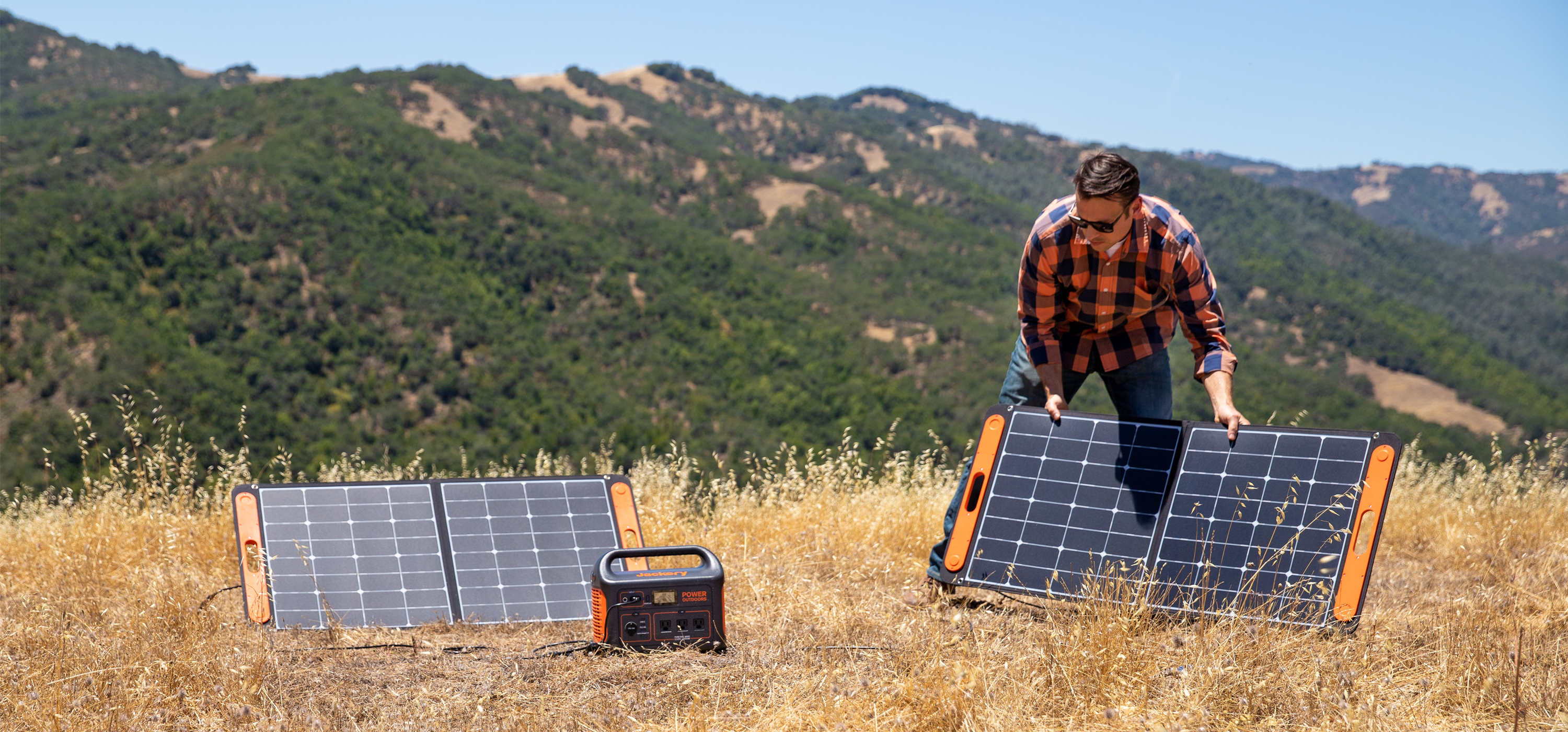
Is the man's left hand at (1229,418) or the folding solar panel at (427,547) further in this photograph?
the folding solar panel at (427,547)

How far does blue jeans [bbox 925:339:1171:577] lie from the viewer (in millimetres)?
4016

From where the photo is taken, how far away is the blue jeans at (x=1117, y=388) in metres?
4.02

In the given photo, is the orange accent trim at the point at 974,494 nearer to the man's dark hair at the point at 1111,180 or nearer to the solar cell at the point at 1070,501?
the solar cell at the point at 1070,501

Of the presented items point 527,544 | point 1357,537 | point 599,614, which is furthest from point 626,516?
point 1357,537

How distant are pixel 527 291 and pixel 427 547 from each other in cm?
5726

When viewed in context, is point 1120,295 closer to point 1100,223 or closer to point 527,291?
point 1100,223

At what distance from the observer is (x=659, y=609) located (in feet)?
11.3

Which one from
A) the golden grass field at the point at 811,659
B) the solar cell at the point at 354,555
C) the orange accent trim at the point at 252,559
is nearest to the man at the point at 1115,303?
the golden grass field at the point at 811,659

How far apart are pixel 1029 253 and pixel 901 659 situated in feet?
5.41

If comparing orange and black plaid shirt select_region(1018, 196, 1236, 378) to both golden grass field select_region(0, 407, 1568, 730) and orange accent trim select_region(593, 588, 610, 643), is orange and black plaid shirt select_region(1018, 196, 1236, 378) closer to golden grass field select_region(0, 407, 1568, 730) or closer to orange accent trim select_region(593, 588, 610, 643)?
golden grass field select_region(0, 407, 1568, 730)

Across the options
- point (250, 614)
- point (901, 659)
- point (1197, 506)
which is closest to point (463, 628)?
point (250, 614)

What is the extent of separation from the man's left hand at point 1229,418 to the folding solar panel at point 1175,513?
47 mm

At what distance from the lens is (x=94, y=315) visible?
139 ft

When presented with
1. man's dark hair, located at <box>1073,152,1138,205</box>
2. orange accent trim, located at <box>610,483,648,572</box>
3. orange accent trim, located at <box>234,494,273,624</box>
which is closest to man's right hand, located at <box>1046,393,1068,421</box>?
man's dark hair, located at <box>1073,152,1138,205</box>
